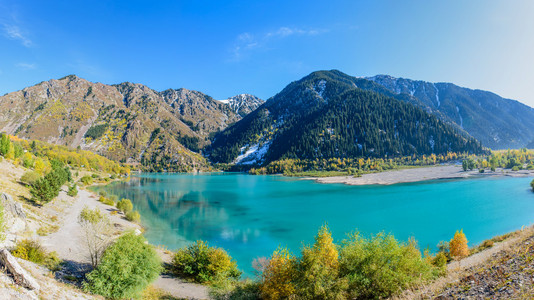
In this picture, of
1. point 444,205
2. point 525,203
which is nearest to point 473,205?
point 444,205

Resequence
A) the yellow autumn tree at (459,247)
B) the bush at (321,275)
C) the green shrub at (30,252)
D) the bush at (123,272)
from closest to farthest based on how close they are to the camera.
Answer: the bush at (321,275), the bush at (123,272), the green shrub at (30,252), the yellow autumn tree at (459,247)

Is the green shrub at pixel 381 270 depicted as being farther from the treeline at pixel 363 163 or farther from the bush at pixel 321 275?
the treeline at pixel 363 163

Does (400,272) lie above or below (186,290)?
above

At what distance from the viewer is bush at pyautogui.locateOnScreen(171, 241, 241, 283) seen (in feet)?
73.5

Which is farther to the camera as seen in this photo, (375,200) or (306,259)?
(375,200)

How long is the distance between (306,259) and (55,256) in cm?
2113

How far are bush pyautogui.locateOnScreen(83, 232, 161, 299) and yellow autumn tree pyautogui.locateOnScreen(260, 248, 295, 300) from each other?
835 centimetres

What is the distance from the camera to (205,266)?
2298 cm

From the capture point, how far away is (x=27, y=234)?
25.2 metres

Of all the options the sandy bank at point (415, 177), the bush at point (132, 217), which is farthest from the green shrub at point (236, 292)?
the sandy bank at point (415, 177)

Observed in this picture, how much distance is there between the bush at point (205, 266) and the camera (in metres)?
22.4

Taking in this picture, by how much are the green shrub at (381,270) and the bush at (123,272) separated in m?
13.8

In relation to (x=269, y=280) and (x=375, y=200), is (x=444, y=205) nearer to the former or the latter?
(x=375, y=200)

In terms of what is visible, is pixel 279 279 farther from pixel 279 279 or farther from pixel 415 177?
pixel 415 177
